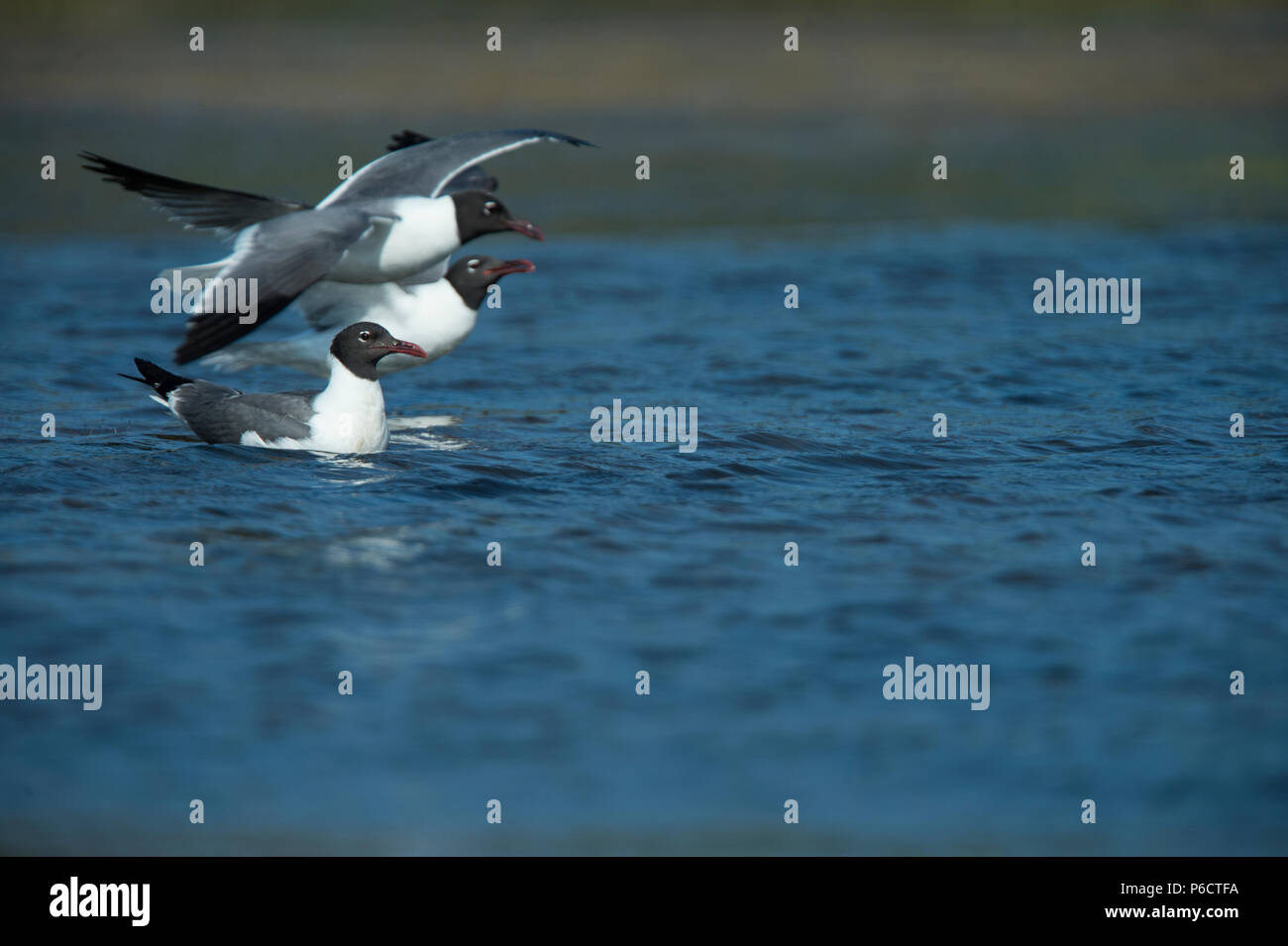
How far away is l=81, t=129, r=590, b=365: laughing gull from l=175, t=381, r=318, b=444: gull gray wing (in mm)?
782

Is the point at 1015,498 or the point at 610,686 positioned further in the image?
the point at 1015,498

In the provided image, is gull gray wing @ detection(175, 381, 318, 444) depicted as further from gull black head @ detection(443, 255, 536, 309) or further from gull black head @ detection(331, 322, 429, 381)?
gull black head @ detection(443, 255, 536, 309)

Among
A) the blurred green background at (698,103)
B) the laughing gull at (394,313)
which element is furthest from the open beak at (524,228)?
the blurred green background at (698,103)

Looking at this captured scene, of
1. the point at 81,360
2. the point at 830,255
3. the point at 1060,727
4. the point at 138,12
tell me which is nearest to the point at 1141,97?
the point at 830,255

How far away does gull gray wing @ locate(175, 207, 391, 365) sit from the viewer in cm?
882

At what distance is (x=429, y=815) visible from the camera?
5473mm

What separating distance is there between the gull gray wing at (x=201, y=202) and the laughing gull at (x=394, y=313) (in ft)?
3.76

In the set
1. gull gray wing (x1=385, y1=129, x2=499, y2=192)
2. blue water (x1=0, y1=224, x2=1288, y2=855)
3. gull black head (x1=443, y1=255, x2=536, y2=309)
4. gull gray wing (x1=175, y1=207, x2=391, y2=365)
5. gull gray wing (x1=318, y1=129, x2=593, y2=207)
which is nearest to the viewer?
blue water (x1=0, y1=224, x2=1288, y2=855)

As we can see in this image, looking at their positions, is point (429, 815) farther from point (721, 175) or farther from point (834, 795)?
point (721, 175)

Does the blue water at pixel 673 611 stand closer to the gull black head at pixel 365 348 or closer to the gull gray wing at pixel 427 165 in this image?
the gull black head at pixel 365 348

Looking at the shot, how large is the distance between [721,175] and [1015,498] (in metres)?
12.7

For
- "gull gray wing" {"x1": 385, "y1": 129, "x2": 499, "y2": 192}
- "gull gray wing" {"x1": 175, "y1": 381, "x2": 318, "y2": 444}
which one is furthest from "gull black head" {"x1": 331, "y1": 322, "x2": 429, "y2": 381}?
"gull gray wing" {"x1": 385, "y1": 129, "x2": 499, "y2": 192}

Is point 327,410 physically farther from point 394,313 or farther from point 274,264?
point 394,313

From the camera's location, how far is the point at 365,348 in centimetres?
984
